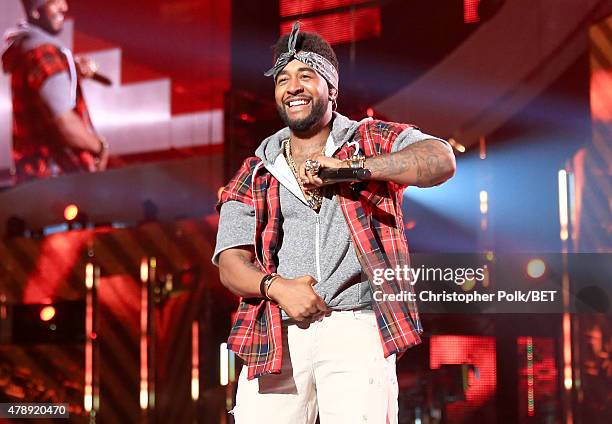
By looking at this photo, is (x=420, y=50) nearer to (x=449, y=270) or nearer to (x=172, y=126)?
(x=449, y=270)

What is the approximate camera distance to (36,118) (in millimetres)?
4008

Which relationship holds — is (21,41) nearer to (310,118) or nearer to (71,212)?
(71,212)

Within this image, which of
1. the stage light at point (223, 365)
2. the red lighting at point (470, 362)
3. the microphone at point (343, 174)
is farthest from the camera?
the stage light at point (223, 365)

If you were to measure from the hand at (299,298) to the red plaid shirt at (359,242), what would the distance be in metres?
0.09

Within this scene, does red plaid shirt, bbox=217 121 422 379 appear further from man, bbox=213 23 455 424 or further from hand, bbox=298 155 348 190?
hand, bbox=298 155 348 190

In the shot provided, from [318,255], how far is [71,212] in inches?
80.0

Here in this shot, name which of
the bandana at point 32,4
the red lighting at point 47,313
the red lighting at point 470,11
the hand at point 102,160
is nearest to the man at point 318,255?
the red lighting at point 470,11

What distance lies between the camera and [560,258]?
321 centimetres

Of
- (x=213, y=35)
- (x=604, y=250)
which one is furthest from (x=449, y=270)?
(x=213, y=35)

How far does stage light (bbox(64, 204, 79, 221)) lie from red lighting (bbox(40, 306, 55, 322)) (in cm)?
40

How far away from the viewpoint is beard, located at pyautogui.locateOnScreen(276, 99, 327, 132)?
2.25m

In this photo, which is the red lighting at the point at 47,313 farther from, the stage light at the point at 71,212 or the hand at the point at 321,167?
the hand at the point at 321,167

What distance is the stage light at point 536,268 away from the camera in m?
3.21

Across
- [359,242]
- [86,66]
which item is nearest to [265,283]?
[359,242]
